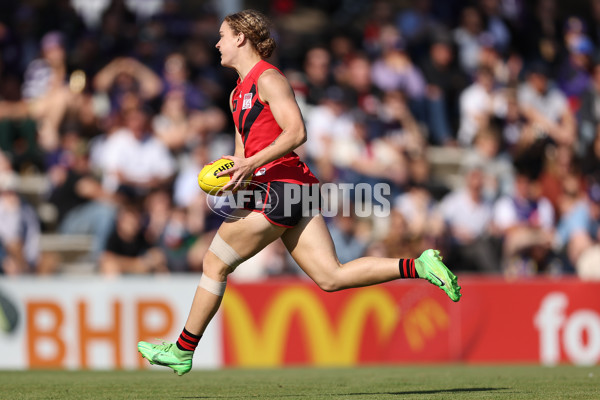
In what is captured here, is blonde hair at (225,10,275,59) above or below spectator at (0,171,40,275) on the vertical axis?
above

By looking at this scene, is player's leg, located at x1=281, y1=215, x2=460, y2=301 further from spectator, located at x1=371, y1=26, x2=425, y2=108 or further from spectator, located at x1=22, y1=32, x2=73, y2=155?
spectator, located at x1=371, y1=26, x2=425, y2=108

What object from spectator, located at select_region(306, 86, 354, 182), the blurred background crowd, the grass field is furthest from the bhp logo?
spectator, located at select_region(306, 86, 354, 182)

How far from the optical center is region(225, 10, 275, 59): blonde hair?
6996mm

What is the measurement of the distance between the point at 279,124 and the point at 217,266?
1043 mm

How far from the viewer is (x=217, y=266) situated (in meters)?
6.93

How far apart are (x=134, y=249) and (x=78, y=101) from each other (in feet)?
8.25

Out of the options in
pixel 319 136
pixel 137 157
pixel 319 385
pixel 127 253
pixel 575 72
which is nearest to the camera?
pixel 319 385

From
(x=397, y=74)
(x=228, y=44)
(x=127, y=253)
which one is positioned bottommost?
(x=127, y=253)

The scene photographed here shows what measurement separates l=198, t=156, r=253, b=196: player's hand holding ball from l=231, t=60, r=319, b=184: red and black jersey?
218 mm

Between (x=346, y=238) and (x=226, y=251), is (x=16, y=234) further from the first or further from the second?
(x=226, y=251)

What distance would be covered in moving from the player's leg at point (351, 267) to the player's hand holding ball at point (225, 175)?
0.58 m

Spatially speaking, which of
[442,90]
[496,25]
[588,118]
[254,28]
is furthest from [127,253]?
[496,25]

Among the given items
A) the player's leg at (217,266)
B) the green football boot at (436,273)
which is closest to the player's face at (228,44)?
the player's leg at (217,266)

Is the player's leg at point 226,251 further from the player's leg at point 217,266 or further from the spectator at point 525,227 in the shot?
the spectator at point 525,227
